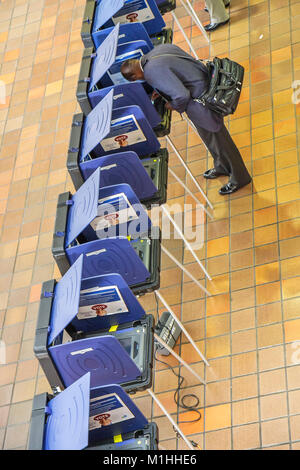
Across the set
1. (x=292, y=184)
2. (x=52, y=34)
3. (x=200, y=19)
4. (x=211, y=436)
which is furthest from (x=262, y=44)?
(x=211, y=436)

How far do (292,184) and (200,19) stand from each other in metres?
2.69

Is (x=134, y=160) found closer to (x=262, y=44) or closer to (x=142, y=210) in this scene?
(x=142, y=210)

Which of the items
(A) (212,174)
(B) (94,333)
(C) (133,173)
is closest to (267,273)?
(A) (212,174)

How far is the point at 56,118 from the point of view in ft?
22.2

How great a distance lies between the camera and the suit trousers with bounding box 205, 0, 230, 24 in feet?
21.6

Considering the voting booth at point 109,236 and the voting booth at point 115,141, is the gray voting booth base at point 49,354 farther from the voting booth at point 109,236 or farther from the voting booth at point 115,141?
the voting booth at point 115,141

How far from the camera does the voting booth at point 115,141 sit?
4312 millimetres

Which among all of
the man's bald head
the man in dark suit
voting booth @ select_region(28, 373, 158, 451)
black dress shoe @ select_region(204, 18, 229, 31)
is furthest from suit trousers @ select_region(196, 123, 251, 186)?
voting booth @ select_region(28, 373, 158, 451)

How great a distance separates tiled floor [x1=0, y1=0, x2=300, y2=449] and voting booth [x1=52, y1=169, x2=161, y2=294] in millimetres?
915

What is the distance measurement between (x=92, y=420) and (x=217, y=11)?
15.3ft

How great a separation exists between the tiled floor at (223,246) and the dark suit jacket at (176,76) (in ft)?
3.26

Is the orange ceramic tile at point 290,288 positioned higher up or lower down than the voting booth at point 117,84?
lower down

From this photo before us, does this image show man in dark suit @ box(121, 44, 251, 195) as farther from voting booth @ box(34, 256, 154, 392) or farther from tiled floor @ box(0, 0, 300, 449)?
voting booth @ box(34, 256, 154, 392)

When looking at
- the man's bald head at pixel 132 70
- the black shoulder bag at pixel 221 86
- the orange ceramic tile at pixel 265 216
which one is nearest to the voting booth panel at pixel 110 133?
the man's bald head at pixel 132 70
